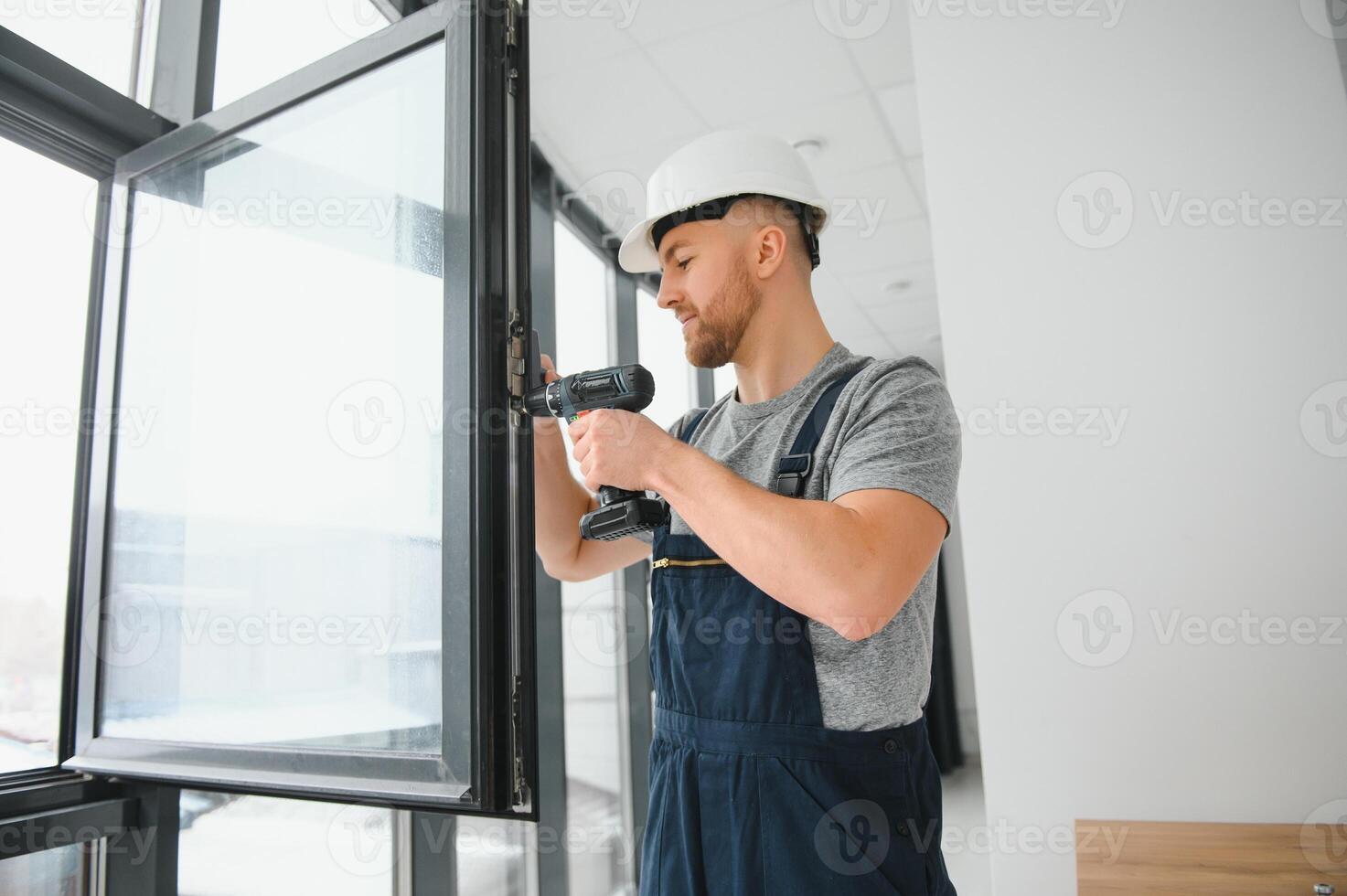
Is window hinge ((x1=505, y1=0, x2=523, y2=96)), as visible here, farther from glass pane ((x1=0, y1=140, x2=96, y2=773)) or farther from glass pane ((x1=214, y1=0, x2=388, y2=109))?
glass pane ((x1=0, y1=140, x2=96, y2=773))

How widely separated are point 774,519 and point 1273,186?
1603 mm

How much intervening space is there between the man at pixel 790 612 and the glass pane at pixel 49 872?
40.4 inches

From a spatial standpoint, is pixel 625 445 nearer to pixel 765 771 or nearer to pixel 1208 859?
pixel 765 771

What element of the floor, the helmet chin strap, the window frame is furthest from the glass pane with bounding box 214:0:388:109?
the floor

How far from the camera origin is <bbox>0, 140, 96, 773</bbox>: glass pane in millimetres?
1433

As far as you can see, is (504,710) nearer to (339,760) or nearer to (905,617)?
(339,760)
